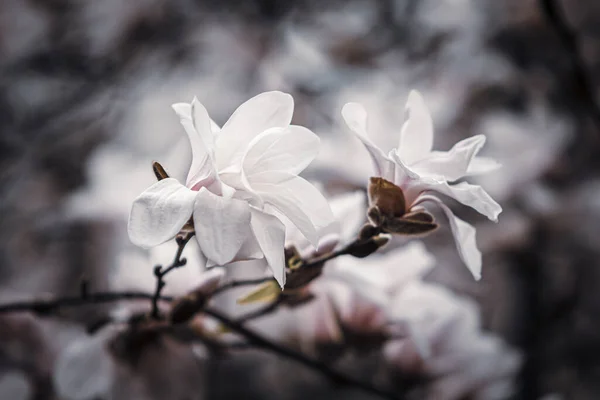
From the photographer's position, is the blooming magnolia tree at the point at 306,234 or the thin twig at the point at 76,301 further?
the thin twig at the point at 76,301

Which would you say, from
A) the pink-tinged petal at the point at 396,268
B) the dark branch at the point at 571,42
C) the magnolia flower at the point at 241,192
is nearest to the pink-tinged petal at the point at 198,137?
the magnolia flower at the point at 241,192

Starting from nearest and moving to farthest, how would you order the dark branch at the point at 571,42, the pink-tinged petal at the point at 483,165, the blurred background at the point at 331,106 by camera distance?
the pink-tinged petal at the point at 483,165 → the dark branch at the point at 571,42 → the blurred background at the point at 331,106

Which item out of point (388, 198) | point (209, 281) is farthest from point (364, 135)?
point (209, 281)

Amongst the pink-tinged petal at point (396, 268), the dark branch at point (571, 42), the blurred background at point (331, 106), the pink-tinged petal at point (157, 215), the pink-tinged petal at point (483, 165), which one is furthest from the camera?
the blurred background at point (331, 106)

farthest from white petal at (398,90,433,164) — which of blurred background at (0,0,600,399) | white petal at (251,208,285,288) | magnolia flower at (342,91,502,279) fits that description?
blurred background at (0,0,600,399)

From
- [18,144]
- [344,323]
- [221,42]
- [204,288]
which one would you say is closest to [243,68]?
[221,42]

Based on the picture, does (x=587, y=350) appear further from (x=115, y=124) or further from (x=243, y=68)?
(x=115, y=124)

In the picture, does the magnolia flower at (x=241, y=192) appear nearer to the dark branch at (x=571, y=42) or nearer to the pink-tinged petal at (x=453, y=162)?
the pink-tinged petal at (x=453, y=162)
